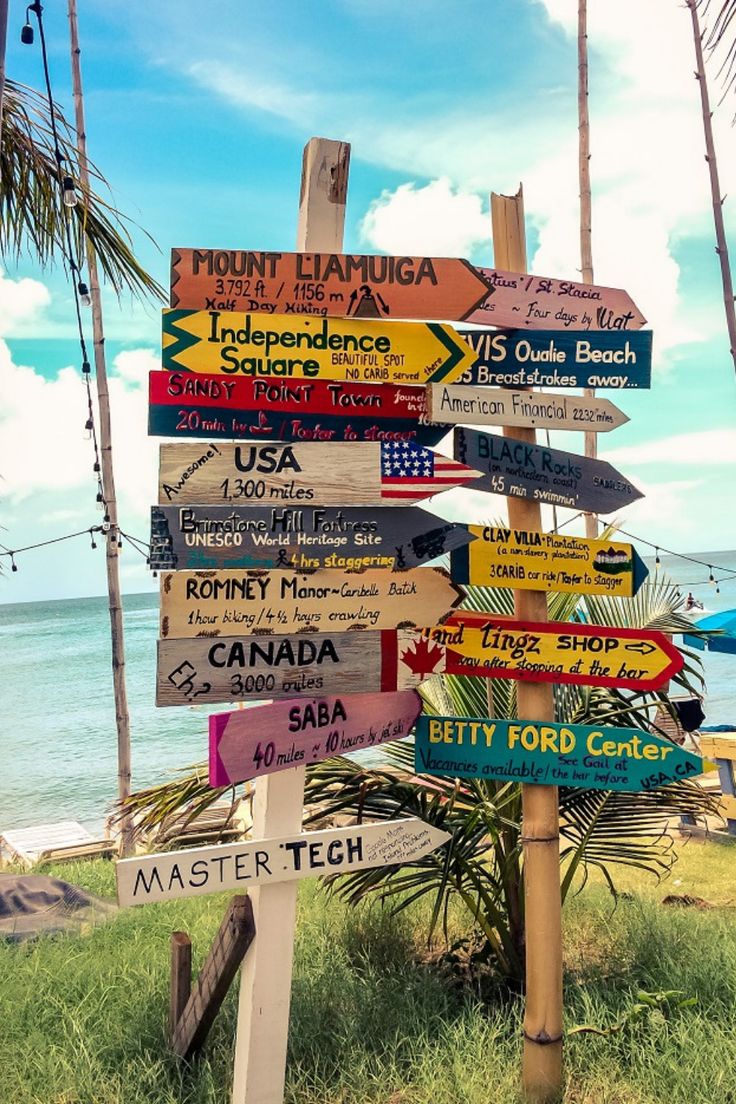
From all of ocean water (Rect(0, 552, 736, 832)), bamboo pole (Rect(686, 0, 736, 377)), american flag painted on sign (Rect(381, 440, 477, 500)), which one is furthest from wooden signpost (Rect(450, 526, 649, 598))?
ocean water (Rect(0, 552, 736, 832))

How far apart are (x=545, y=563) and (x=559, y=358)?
2.64 feet

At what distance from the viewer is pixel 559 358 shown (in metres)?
3.57

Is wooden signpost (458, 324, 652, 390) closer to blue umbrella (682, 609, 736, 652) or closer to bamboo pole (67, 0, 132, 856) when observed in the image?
blue umbrella (682, 609, 736, 652)

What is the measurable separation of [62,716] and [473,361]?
43.6 meters

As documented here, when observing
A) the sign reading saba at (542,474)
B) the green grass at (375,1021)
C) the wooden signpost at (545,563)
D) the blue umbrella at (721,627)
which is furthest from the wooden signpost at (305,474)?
the blue umbrella at (721,627)

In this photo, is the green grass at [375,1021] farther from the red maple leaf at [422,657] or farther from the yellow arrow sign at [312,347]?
the yellow arrow sign at [312,347]

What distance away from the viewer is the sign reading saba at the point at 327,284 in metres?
3.16

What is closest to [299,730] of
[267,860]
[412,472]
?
[267,860]

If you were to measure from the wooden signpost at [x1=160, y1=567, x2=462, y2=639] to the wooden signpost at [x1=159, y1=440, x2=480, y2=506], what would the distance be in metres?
0.25

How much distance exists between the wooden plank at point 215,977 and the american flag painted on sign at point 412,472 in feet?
5.12

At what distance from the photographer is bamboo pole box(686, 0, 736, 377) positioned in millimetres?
6891

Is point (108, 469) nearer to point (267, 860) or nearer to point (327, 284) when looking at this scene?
point (327, 284)

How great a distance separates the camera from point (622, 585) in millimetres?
3639

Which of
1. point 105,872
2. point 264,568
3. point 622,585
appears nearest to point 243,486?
point 264,568
